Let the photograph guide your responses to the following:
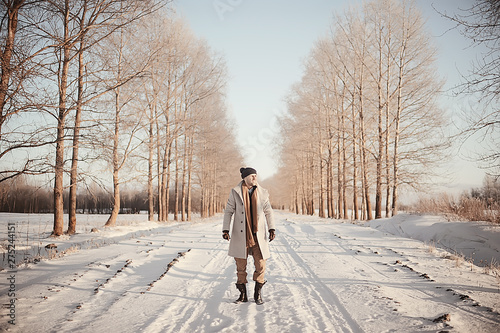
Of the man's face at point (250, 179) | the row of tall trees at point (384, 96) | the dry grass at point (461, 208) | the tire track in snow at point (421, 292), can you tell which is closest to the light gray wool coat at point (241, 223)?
the man's face at point (250, 179)

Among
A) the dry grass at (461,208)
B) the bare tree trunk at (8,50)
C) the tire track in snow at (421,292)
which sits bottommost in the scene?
the tire track in snow at (421,292)

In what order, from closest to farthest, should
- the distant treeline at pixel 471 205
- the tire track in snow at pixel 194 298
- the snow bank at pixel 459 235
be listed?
the tire track in snow at pixel 194 298 < the snow bank at pixel 459 235 < the distant treeline at pixel 471 205

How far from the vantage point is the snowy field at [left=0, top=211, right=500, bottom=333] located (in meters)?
3.09

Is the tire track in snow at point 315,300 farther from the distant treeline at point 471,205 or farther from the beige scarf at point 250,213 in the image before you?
the distant treeline at point 471,205

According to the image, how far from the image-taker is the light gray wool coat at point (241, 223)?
4.07 meters

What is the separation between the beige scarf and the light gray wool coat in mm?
52

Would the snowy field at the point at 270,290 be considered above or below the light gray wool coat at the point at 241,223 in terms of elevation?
below

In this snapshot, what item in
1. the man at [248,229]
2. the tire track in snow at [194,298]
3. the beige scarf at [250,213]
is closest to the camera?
the tire track in snow at [194,298]

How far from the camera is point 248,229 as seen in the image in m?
4.15

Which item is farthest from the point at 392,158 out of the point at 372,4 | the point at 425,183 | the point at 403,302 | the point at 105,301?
the point at 105,301

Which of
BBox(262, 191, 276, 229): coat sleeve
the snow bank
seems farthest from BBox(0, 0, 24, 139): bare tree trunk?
the snow bank

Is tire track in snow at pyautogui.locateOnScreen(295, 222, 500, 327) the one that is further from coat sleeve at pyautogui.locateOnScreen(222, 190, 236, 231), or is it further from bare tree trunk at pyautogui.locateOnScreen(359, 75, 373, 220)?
bare tree trunk at pyautogui.locateOnScreen(359, 75, 373, 220)

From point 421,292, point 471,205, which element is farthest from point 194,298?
point 471,205

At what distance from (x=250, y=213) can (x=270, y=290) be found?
1.37 metres
